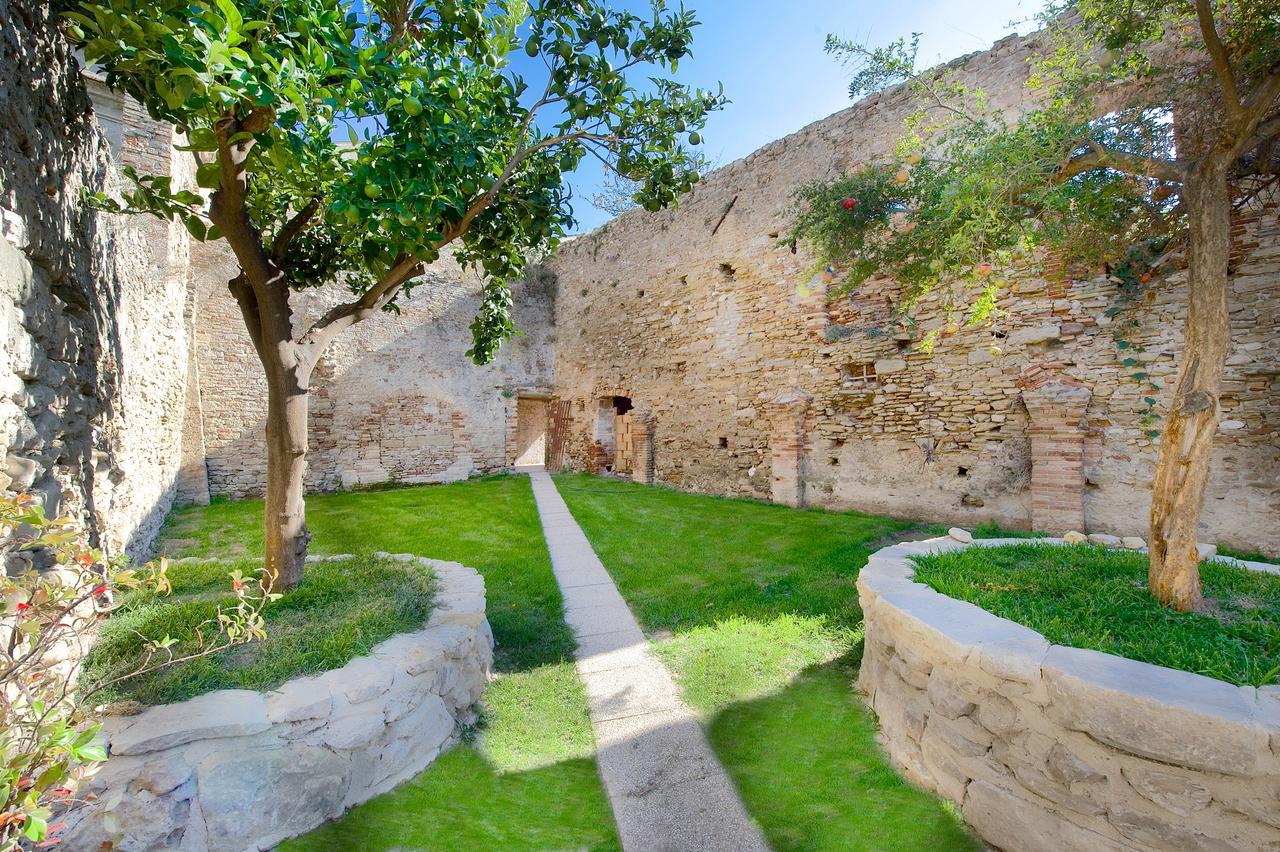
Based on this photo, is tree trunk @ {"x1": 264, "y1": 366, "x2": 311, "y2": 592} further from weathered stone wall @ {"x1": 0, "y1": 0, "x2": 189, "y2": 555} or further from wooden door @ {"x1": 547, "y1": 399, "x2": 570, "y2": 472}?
wooden door @ {"x1": 547, "y1": 399, "x2": 570, "y2": 472}

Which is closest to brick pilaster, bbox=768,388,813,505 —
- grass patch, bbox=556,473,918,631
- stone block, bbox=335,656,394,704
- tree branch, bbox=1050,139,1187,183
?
grass patch, bbox=556,473,918,631

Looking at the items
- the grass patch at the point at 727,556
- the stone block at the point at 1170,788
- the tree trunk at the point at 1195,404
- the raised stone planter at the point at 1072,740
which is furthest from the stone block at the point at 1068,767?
the grass patch at the point at 727,556

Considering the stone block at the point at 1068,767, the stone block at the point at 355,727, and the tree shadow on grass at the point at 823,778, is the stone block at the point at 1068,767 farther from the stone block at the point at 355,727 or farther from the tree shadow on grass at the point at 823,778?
the stone block at the point at 355,727

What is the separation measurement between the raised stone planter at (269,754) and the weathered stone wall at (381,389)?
27.0ft

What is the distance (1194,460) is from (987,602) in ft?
4.24

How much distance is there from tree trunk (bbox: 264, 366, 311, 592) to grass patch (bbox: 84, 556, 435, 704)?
0.71 ft

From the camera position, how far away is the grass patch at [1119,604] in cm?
240

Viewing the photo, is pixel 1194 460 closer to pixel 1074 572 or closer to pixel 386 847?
pixel 1074 572

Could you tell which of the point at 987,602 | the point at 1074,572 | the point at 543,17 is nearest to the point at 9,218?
the point at 543,17

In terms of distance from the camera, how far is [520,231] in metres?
4.23

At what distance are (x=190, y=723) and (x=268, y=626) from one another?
39.8 inches

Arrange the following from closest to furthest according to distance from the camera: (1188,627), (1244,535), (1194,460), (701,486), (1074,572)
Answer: (1188,627) < (1194,460) < (1074,572) < (1244,535) < (701,486)

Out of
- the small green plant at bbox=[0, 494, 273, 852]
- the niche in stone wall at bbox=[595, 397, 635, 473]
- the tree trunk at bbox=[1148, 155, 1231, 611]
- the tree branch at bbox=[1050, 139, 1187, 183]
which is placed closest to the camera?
the small green plant at bbox=[0, 494, 273, 852]

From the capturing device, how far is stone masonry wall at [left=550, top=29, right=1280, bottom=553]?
5.48 m
